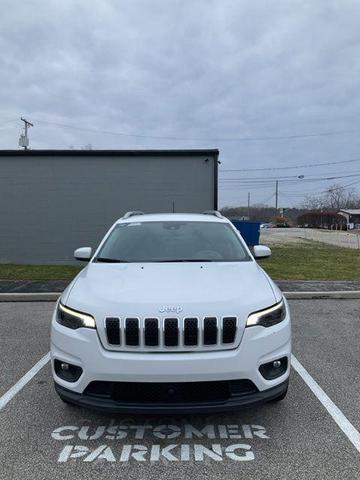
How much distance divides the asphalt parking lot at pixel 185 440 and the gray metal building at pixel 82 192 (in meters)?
9.79

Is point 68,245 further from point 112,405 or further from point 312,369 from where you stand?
point 112,405

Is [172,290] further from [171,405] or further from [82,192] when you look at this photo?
[82,192]

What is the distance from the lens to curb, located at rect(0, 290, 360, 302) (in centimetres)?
831

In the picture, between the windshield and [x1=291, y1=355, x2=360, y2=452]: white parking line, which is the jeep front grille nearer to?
[x1=291, y1=355, x2=360, y2=452]: white parking line

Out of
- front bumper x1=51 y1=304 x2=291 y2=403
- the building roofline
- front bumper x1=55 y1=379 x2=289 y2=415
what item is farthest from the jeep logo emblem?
the building roofline

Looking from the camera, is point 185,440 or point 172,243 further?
point 172,243

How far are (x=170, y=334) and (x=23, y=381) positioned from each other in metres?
2.18

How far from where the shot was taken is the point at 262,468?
9.50ft

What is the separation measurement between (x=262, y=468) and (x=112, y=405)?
108 cm

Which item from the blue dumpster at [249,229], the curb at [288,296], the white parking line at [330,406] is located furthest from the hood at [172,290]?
the blue dumpster at [249,229]

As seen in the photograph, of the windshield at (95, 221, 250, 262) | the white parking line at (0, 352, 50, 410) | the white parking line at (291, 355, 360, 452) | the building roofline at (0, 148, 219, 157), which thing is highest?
the building roofline at (0, 148, 219, 157)

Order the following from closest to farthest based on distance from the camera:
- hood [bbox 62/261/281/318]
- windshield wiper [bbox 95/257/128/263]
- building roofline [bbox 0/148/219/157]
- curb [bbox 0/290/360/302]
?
hood [bbox 62/261/281/318] < windshield wiper [bbox 95/257/128/263] < curb [bbox 0/290/360/302] < building roofline [bbox 0/148/219/157]

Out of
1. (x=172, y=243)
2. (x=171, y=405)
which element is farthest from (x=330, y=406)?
(x=172, y=243)

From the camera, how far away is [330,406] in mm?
3834
